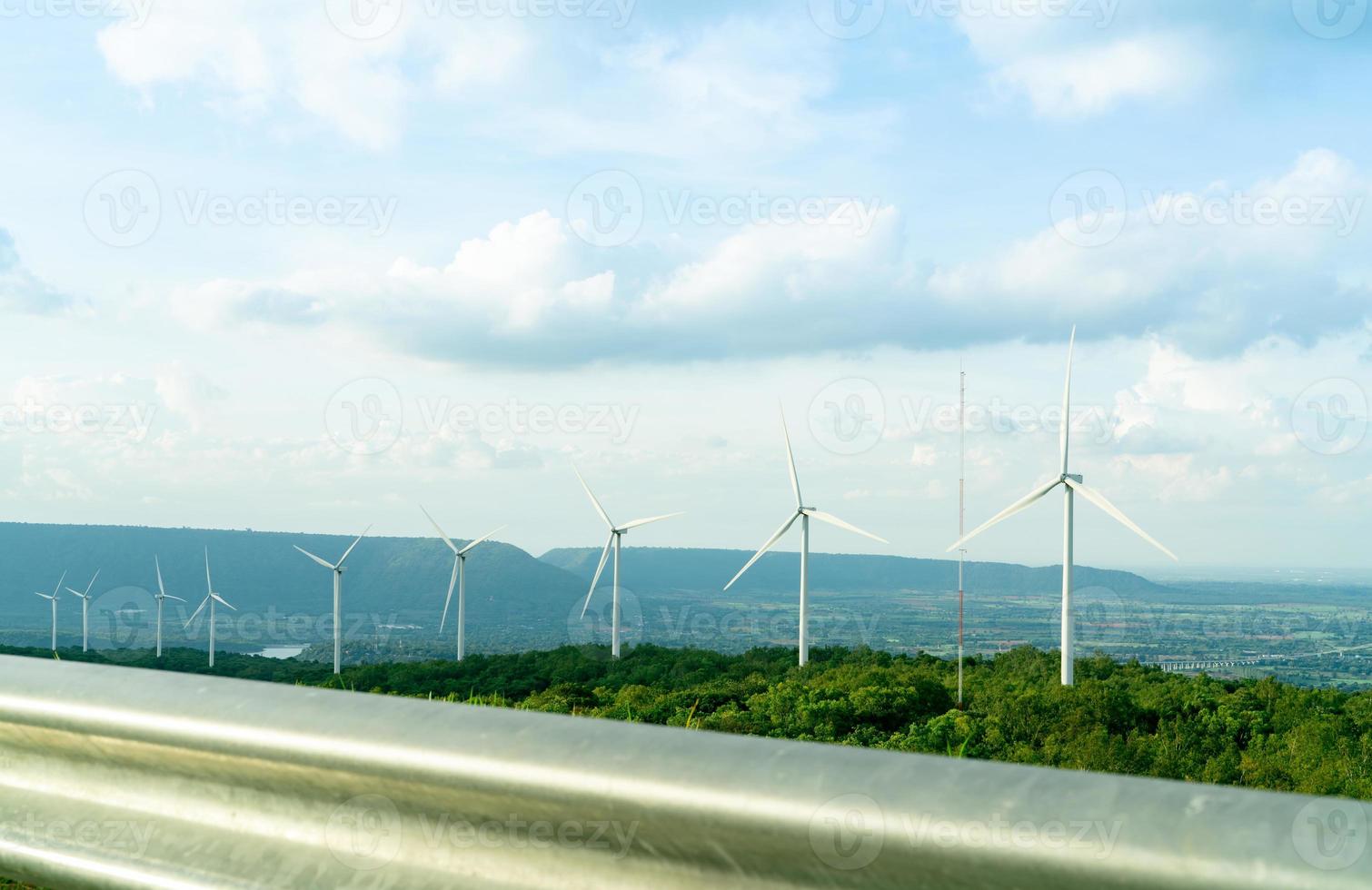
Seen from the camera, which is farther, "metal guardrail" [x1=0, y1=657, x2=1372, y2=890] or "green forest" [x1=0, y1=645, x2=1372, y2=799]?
"green forest" [x1=0, y1=645, x2=1372, y2=799]

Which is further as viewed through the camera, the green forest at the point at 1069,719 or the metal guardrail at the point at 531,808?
the green forest at the point at 1069,719

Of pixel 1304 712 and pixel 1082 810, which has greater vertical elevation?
pixel 1082 810

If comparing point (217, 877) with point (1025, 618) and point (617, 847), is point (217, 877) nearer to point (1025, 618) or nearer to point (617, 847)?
point (617, 847)

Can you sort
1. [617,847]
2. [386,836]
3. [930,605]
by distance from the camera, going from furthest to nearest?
1. [930,605]
2. [386,836]
3. [617,847]

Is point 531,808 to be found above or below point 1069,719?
above

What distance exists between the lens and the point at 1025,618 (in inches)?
4670

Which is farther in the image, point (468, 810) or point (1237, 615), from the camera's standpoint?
point (1237, 615)

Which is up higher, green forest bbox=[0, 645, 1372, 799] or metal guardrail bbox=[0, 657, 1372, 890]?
metal guardrail bbox=[0, 657, 1372, 890]

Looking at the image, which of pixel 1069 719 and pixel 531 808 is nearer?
pixel 531 808

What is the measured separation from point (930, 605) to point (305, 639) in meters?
111

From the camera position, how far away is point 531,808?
82.0 inches

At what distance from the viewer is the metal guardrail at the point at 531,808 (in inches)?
62.7

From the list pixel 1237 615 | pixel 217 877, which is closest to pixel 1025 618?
pixel 1237 615

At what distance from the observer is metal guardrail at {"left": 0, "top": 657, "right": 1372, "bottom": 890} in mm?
1593
